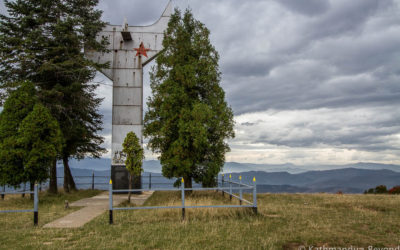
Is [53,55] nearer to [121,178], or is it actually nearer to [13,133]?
[13,133]

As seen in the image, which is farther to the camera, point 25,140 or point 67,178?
point 67,178

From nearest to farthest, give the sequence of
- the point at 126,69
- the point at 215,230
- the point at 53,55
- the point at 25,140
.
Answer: the point at 215,230, the point at 25,140, the point at 53,55, the point at 126,69

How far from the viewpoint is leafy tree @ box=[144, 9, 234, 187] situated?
54.9 ft

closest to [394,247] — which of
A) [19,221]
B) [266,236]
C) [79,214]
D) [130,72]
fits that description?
[266,236]

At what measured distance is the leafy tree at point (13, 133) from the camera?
50.0ft

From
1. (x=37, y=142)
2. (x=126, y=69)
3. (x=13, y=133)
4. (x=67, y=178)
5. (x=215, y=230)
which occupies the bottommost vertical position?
(x=215, y=230)

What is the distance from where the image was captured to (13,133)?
1569 centimetres

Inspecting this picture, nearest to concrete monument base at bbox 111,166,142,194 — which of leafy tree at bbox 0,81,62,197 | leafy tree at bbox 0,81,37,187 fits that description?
leafy tree at bbox 0,81,62,197

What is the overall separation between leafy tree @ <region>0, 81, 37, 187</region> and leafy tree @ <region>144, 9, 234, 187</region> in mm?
6354

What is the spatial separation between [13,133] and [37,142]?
1.26 m

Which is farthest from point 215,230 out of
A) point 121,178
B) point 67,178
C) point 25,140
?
point 67,178

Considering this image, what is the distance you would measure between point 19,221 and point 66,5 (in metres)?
14.7

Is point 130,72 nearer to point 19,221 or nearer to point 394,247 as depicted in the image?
point 19,221

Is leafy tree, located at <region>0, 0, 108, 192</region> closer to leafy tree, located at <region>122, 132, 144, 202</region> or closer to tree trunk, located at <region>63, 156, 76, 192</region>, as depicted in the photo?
tree trunk, located at <region>63, 156, 76, 192</region>
